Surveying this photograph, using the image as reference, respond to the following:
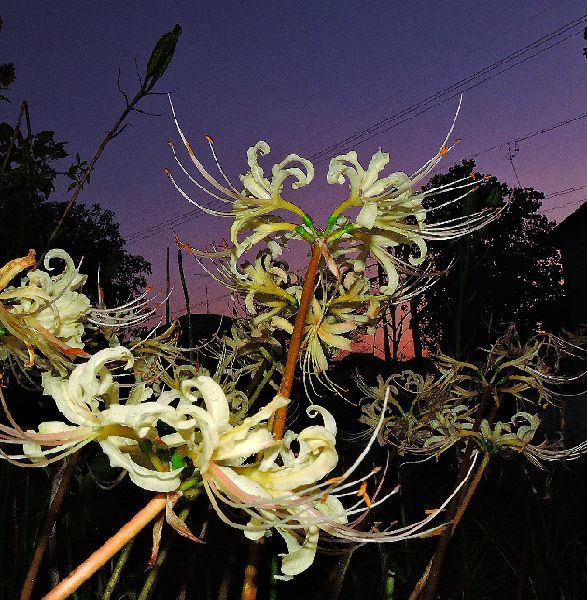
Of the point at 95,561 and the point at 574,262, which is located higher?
the point at 574,262

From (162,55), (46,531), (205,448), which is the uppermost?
(162,55)

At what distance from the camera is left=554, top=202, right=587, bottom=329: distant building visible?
2781 cm

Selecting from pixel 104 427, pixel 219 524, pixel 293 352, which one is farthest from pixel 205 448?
pixel 219 524

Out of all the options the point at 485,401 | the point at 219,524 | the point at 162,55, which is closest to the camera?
the point at 162,55

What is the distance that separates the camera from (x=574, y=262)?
97.2ft

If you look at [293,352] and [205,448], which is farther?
[293,352]

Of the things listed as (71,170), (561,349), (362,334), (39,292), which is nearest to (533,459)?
(561,349)

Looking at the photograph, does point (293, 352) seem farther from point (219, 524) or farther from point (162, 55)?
point (219, 524)

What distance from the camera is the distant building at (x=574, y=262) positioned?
2781 centimetres

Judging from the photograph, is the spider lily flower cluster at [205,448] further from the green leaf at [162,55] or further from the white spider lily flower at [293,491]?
the green leaf at [162,55]

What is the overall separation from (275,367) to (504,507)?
12.7ft

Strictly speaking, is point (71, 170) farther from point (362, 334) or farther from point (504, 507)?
point (504, 507)

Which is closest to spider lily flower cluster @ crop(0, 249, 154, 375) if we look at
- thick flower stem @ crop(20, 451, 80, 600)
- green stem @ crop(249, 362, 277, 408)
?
thick flower stem @ crop(20, 451, 80, 600)

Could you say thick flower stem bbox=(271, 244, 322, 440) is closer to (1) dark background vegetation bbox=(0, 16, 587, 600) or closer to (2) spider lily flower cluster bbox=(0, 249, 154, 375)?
(1) dark background vegetation bbox=(0, 16, 587, 600)
